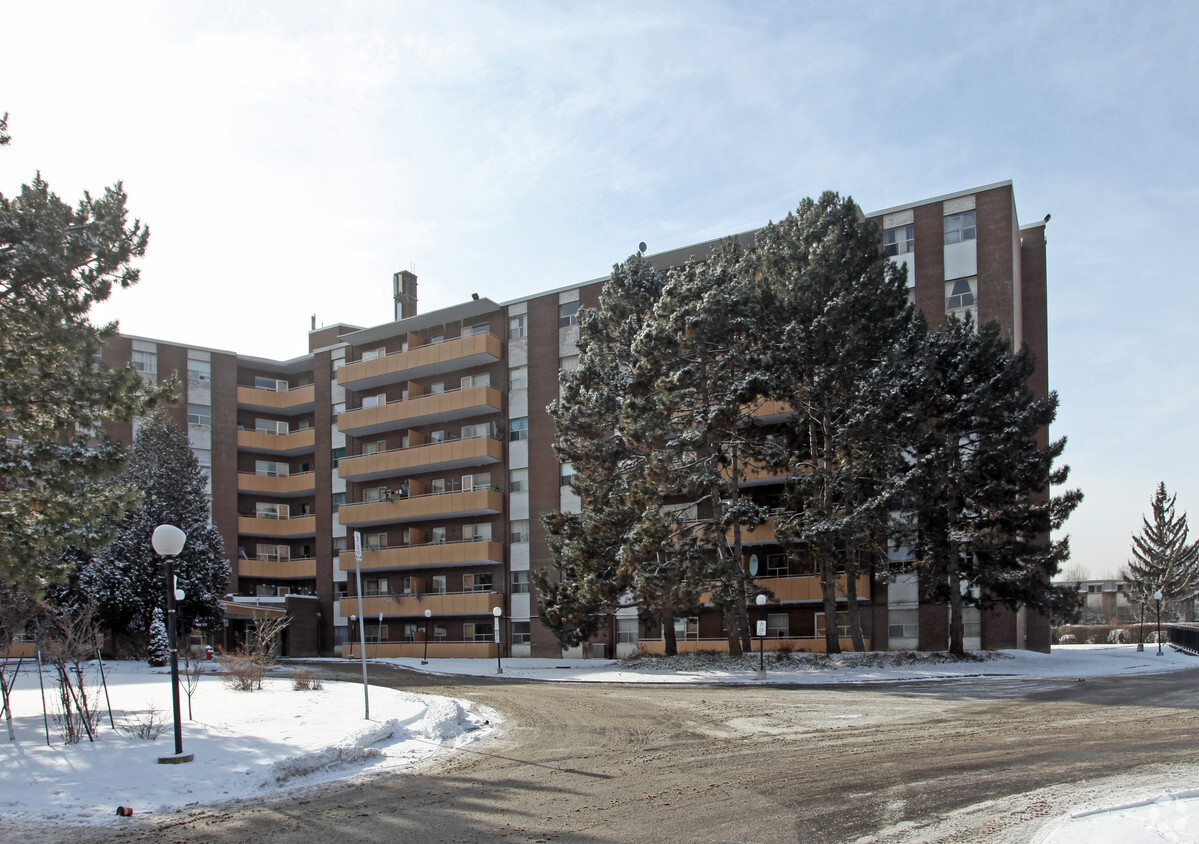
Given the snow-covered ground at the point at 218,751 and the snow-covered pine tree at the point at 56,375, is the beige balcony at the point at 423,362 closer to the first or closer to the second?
the snow-covered ground at the point at 218,751

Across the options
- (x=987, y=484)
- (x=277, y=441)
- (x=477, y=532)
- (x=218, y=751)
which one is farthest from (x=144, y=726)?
(x=277, y=441)

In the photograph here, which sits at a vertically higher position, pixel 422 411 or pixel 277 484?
pixel 422 411

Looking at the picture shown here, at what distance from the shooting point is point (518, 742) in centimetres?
1502

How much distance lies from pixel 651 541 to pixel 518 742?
660 inches

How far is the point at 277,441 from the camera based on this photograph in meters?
61.4

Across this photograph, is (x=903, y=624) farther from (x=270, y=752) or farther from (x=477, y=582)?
(x=270, y=752)

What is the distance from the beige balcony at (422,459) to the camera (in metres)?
49.8

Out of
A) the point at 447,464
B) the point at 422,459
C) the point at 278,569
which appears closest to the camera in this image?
the point at 422,459

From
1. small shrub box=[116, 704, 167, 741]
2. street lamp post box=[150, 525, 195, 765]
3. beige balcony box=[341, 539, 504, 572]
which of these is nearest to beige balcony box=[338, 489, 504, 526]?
beige balcony box=[341, 539, 504, 572]

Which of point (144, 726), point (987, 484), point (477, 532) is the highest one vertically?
point (987, 484)

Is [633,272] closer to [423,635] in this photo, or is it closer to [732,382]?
[732,382]

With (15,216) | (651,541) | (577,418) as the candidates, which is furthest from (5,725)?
(577,418)

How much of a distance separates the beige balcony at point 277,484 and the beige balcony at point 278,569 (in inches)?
189

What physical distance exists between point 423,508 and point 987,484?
31556mm
